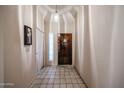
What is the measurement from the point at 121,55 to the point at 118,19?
0.55 metres

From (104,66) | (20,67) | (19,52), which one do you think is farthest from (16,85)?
(104,66)

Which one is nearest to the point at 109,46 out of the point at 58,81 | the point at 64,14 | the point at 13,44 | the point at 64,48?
the point at 13,44

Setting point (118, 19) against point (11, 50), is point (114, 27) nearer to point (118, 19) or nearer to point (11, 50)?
point (118, 19)

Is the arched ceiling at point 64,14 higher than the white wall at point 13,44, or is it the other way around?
the arched ceiling at point 64,14

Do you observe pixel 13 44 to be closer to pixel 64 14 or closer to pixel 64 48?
pixel 64 14

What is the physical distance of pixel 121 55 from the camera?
2043 millimetres

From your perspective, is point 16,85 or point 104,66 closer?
point 104,66

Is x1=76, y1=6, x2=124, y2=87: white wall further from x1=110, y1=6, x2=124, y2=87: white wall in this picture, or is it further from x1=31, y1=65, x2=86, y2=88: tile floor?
x1=31, y1=65, x2=86, y2=88: tile floor

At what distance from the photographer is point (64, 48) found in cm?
682

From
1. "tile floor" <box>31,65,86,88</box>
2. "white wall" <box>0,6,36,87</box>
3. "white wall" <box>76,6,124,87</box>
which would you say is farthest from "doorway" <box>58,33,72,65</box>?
"white wall" <box>76,6,124,87</box>

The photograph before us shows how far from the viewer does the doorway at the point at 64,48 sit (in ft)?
22.1

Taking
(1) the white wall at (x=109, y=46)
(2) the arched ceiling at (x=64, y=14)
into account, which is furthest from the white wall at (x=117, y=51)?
(2) the arched ceiling at (x=64, y=14)

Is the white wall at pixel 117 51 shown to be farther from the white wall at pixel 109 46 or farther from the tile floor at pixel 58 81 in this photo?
the tile floor at pixel 58 81

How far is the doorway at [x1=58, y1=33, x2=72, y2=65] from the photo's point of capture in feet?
22.1
